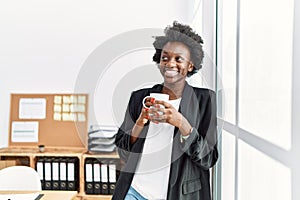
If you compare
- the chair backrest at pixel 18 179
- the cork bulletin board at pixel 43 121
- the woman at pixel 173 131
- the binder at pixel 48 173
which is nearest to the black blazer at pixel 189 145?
the woman at pixel 173 131

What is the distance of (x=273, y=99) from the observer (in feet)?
3.04

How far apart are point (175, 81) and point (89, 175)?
1.89 meters

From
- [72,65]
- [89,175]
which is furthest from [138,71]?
[72,65]

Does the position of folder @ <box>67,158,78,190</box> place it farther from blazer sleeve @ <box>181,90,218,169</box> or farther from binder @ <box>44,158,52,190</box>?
blazer sleeve @ <box>181,90,218,169</box>

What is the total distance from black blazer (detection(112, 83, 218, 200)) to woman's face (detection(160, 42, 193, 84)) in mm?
56

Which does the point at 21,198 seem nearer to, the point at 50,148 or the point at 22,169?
the point at 22,169

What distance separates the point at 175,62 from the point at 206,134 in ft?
0.82

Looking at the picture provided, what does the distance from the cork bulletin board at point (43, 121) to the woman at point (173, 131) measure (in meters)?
1.92

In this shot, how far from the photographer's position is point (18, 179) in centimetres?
222

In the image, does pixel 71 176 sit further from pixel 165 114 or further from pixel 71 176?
pixel 165 114

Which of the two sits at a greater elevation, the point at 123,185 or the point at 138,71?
the point at 138,71

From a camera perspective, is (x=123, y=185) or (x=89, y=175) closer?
(x=123, y=185)

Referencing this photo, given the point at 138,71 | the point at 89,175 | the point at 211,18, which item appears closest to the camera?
the point at 138,71

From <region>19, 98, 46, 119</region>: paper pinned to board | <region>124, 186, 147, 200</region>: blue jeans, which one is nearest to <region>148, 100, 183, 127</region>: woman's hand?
<region>124, 186, 147, 200</region>: blue jeans
